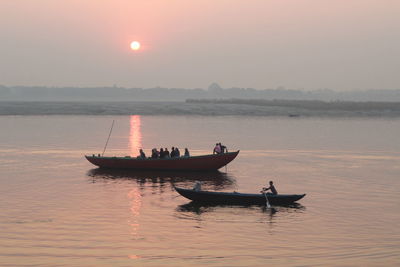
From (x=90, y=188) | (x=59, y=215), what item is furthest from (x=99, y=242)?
(x=90, y=188)

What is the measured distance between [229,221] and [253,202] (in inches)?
140

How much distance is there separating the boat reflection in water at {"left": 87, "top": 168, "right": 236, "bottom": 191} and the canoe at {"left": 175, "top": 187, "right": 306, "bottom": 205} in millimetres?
6611

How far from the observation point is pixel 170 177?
4031cm

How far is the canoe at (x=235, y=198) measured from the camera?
29.1 m

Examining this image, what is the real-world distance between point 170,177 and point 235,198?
38.7 ft

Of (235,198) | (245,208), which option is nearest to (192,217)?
(235,198)

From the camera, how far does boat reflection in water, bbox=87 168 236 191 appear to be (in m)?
37.7

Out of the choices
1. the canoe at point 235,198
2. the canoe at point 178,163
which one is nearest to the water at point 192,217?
the canoe at point 235,198

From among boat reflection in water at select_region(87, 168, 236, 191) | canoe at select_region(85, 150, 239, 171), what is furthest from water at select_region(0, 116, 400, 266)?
canoe at select_region(85, 150, 239, 171)

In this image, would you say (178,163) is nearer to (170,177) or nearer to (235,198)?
(170,177)

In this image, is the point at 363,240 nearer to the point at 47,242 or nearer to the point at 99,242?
the point at 99,242

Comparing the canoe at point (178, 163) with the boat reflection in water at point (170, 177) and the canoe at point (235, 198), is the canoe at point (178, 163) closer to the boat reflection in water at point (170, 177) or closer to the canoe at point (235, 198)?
the boat reflection in water at point (170, 177)

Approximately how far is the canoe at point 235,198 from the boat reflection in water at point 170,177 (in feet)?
21.7

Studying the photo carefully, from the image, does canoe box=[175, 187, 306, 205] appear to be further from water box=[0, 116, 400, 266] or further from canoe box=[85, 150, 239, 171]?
canoe box=[85, 150, 239, 171]
